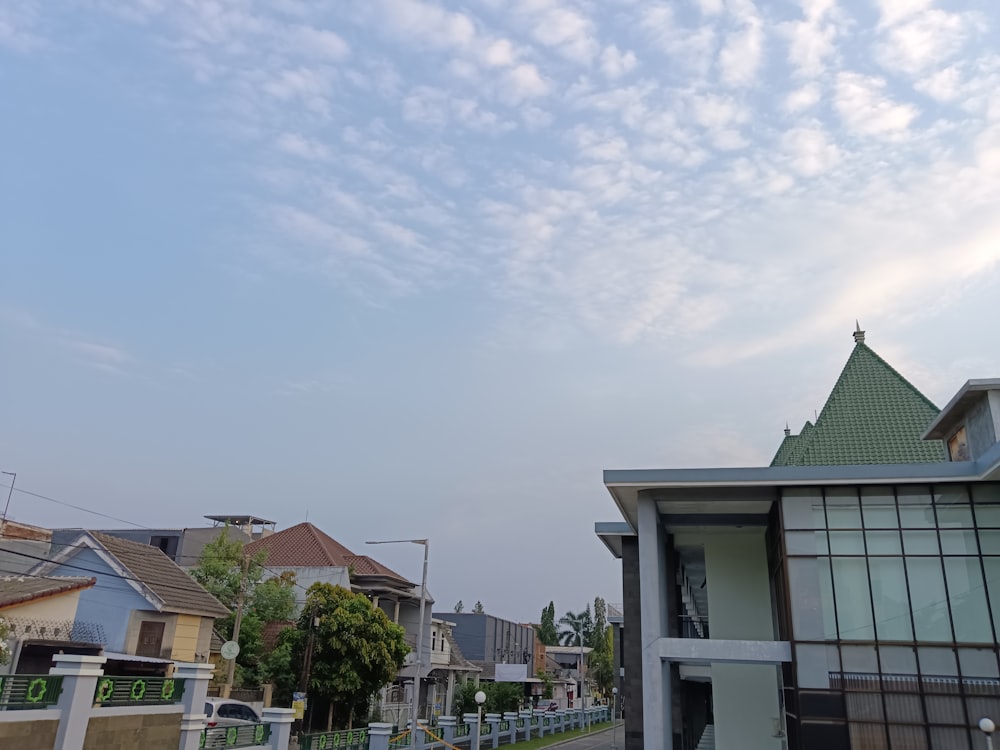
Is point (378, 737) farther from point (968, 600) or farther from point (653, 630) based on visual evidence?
point (968, 600)

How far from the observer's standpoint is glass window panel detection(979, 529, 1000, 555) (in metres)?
15.5

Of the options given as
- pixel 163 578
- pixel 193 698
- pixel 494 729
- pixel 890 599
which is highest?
pixel 163 578

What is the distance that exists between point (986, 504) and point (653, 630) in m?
7.21

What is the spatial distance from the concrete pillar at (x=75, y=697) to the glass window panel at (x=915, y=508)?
49.1 ft

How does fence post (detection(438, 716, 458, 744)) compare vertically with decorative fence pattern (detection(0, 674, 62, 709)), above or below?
below

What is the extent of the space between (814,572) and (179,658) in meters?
19.8

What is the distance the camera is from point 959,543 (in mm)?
15656

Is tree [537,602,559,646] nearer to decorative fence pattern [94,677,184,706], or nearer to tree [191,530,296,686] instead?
tree [191,530,296,686]

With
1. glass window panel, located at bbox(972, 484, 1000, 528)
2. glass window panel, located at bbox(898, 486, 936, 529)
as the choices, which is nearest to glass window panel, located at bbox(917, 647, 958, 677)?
glass window panel, located at bbox(898, 486, 936, 529)

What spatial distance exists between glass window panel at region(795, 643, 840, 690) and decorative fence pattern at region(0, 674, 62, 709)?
13.1 metres

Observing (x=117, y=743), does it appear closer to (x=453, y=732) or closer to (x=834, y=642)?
(x=834, y=642)

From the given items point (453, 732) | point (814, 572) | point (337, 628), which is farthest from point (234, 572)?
point (814, 572)

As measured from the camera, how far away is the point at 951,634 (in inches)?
591

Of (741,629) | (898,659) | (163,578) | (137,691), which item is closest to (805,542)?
(898,659)
